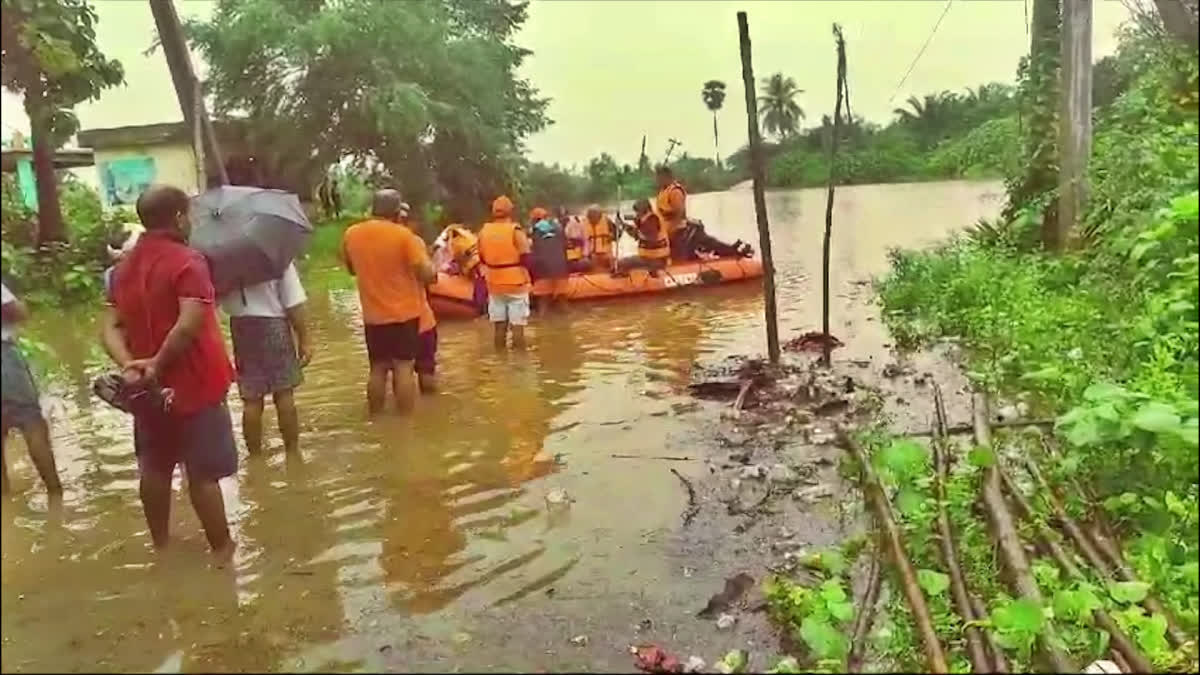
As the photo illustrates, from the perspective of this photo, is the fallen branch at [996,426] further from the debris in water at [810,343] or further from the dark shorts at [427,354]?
the debris in water at [810,343]

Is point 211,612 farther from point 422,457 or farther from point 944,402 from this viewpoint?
point 944,402

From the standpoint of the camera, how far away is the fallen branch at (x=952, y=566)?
135 inches

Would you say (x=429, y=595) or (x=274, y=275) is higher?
(x=274, y=275)

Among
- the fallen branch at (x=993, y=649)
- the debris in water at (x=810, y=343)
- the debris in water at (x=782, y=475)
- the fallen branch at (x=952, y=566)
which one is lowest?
the debris in water at (x=810, y=343)

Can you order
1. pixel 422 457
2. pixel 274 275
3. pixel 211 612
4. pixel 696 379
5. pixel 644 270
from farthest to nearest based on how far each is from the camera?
pixel 644 270 < pixel 696 379 < pixel 422 457 < pixel 274 275 < pixel 211 612

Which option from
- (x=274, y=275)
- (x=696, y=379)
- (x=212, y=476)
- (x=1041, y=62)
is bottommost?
(x=696, y=379)

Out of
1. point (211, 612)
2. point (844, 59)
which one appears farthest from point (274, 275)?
point (844, 59)

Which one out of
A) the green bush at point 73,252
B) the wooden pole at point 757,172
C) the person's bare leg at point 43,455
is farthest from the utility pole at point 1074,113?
the person's bare leg at point 43,455

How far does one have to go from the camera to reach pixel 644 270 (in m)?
13.7

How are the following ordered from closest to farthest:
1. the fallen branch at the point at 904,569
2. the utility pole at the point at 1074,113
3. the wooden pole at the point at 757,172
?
the fallen branch at the point at 904,569, the wooden pole at the point at 757,172, the utility pole at the point at 1074,113

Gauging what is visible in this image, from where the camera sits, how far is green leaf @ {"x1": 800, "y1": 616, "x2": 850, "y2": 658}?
3.33 m

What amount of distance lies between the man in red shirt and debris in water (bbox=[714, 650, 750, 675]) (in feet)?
6.86

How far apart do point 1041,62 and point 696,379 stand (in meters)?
5.58

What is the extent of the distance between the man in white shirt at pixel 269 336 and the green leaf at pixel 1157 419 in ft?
13.5
